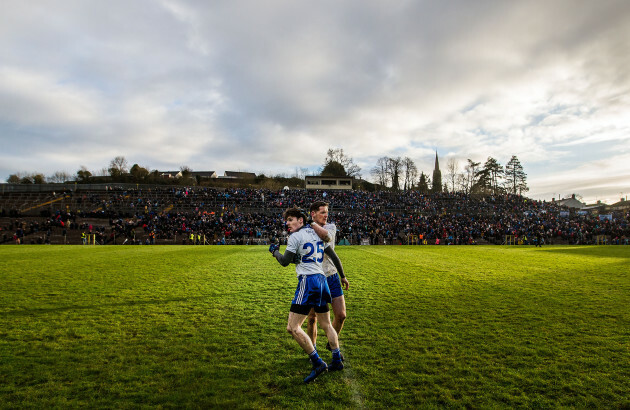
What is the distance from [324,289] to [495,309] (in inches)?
190

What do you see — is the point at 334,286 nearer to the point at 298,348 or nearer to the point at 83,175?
the point at 298,348

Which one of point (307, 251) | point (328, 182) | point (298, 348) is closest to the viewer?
point (307, 251)

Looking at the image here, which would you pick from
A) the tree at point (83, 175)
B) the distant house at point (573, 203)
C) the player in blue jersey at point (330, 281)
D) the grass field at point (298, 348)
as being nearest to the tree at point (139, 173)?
the tree at point (83, 175)

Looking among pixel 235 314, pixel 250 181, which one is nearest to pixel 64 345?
pixel 235 314

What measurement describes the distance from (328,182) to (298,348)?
6230cm

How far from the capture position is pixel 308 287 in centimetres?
420

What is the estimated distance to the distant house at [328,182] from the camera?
6600 cm

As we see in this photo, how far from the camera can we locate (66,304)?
741cm

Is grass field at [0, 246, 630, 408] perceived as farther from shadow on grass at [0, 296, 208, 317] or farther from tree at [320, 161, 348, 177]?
tree at [320, 161, 348, 177]

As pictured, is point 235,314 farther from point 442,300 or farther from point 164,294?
point 442,300

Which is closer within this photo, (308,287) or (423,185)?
(308,287)

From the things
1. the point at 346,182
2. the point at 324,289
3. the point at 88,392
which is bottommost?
the point at 88,392

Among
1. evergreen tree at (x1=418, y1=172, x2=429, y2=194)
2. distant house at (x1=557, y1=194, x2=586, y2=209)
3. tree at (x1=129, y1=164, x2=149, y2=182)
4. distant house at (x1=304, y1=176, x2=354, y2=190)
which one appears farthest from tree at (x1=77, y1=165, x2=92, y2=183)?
distant house at (x1=557, y1=194, x2=586, y2=209)

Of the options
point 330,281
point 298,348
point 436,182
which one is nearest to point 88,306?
point 298,348
